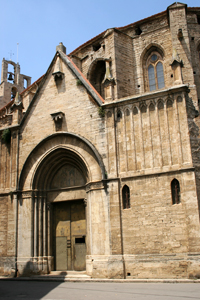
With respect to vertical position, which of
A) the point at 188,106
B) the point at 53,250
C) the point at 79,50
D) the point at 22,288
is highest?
the point at 79,50

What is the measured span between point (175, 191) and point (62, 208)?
5.50 metres

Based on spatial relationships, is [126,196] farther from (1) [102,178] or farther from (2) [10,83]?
(2) [10,83]

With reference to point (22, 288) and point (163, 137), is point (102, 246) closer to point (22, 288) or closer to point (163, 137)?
point (22, 288)

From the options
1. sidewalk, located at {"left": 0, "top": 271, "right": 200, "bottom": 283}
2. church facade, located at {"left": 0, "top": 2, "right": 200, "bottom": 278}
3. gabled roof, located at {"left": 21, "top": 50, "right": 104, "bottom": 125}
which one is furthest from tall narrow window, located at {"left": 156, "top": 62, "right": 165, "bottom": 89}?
sidewalk, located at {"left": 0, "top": 271, "right": 200, "bottom": 283}

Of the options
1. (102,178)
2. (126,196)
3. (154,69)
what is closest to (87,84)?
(102,178)

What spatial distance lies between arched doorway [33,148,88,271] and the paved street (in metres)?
2.51

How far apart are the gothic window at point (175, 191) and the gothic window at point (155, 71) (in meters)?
8.97

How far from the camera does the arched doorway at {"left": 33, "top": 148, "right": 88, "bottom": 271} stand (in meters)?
14.1

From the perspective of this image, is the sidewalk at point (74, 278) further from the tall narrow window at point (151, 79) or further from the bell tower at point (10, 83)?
the bell tower at point (10, 83)

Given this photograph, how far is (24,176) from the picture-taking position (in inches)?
588

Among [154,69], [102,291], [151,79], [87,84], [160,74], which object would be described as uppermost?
[154,69]

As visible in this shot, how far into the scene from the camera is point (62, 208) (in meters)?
14.9

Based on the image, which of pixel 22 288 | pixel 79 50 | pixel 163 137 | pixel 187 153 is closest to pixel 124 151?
pixel 163 137

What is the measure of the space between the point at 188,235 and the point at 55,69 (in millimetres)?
9279
